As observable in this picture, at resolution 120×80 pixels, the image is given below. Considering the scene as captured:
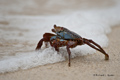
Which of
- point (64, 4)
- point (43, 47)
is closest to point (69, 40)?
point (43, 47)

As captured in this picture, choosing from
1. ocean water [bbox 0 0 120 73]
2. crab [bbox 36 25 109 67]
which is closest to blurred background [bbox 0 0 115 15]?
ocean water [bbox 0 0 120 73]

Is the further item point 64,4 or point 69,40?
point 64,4

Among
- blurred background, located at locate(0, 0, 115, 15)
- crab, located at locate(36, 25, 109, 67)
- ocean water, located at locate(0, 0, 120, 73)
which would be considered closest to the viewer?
crab, located at locate(36, 25, 109, 67)

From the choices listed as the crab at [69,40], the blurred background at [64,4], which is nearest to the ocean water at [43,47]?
the crab at [69,40]

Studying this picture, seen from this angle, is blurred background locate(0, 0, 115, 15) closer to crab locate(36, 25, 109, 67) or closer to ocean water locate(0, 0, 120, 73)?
ocean water locate(0, 0, 120, 73)

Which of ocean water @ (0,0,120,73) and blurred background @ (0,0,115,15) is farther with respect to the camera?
blurred background @ (0,0,115,15)

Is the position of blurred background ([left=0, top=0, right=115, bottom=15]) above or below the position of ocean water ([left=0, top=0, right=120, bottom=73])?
above

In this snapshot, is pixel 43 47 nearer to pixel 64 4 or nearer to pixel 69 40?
pixel 69 40

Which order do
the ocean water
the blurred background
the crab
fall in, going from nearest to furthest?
the crab, the ocean water, the blurred background

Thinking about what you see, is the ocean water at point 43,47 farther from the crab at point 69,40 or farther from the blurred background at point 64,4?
the blurred background at point 64,4

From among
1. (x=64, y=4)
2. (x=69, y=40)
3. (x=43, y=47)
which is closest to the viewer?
(x=69, y=40)

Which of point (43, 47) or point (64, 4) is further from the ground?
point (64, 4)
